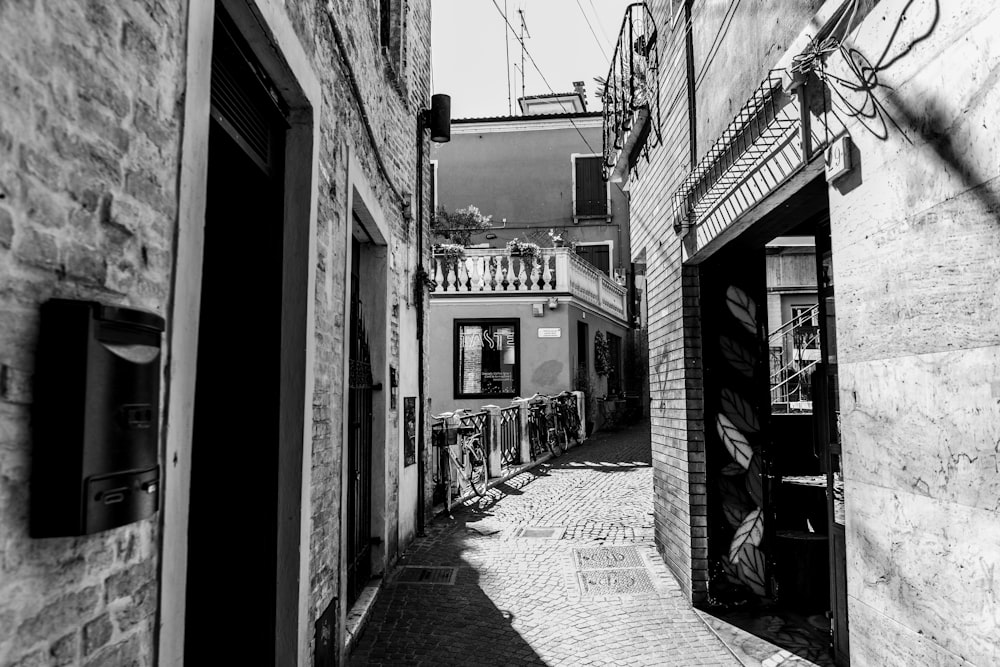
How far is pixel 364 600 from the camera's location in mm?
5234

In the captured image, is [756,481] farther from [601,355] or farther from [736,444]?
[601,355]

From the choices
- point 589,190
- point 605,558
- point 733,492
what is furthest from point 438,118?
point 589,190

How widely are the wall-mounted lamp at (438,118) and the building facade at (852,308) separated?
3112 millimetres

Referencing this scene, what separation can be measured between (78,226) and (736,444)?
4754 millimetres

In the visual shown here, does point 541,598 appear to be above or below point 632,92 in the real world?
below

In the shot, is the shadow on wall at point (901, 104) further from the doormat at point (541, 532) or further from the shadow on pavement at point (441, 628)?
the doormat at point (541, 532)

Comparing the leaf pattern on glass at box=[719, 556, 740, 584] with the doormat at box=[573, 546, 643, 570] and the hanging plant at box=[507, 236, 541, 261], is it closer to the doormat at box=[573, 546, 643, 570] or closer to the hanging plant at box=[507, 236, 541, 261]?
the doormat at box=[573, 546, 643, 570]

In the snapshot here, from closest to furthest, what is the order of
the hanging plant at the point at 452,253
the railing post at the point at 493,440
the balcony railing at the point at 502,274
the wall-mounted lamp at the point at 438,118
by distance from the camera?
the wall-mounted lamp at the point at 438,118 → the railing post at the point at 493,440 → the balcony railing at the point at 502,274 → the hanging plant at the point at 452,253

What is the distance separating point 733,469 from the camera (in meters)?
5.26

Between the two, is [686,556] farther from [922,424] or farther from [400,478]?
[922,424]

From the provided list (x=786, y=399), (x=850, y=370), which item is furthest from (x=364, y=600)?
(x=786, y=399)

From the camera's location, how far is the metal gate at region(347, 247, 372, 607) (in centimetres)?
520

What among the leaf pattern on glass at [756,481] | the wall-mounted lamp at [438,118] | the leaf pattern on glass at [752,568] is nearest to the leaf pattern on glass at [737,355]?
the leaf pattern on glass at [756,481]

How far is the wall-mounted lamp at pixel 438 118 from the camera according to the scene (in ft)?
26.6
